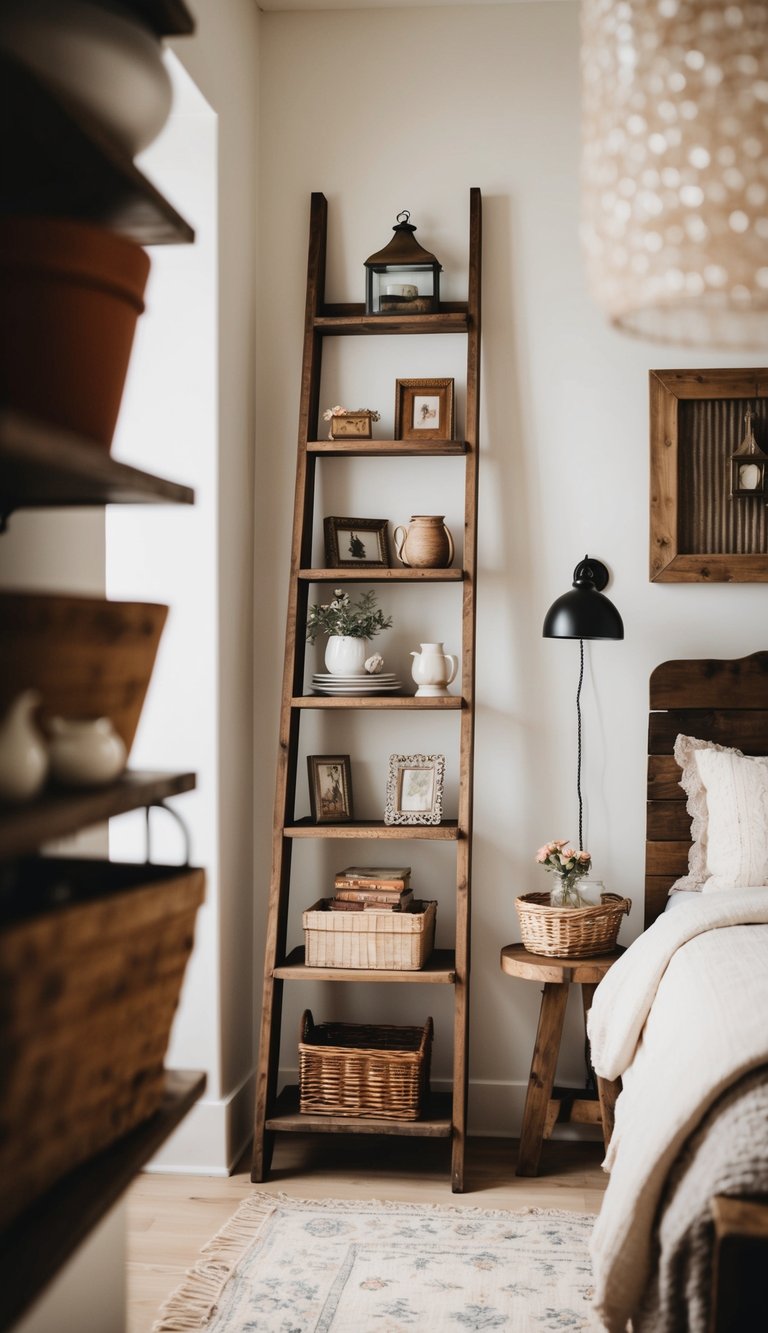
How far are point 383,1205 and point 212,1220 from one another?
0.41m

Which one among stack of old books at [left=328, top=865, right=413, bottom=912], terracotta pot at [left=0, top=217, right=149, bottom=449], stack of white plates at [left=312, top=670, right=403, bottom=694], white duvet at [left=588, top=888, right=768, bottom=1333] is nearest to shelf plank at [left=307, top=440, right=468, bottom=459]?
stack of white plates at [left=312, top=670, right=403, bottom=694]

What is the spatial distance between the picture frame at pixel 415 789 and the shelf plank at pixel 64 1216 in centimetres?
190

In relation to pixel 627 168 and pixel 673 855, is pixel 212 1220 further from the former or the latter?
pixel 627 168

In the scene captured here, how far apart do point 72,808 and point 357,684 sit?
2.18 meters

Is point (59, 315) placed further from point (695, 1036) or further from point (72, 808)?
point (695, 1036)

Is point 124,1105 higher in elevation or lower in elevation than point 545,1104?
higher

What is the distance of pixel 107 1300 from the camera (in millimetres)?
1812

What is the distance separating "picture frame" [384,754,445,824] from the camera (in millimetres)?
3164

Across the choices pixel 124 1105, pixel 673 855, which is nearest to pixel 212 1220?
pixel 673 855

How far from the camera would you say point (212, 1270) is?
2.50m

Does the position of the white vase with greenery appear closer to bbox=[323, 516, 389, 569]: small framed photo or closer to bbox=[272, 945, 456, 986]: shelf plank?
bbox=[323, 516, 389, 569]: small framed photo

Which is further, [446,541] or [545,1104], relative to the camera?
[446,541]

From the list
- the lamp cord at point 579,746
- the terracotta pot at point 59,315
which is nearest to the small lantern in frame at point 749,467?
the lamp cord at point 579,746

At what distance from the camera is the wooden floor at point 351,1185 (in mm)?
2660
